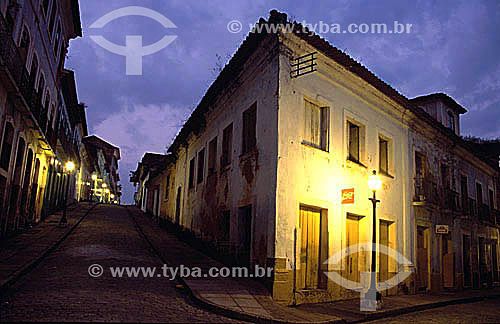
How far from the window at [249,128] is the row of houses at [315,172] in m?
0.03

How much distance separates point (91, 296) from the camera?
6758 millimetres

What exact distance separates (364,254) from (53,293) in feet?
26.2

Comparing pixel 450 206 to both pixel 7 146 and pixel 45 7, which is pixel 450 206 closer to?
pixel 7 146

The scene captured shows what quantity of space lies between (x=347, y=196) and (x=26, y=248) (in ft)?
30.0

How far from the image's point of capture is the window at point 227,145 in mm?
12180

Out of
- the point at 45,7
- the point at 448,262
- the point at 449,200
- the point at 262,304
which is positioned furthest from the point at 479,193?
the point at 45,7

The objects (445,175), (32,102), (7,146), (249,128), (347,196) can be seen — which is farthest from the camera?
(445,175)

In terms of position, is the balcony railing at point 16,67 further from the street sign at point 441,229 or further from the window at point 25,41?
the street sign at point 441,229

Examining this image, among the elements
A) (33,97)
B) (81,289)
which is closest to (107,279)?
(81,289)

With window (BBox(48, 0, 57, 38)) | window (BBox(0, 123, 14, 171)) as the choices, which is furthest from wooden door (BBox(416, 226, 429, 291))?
window (BBox(48, 0, 57, 38))

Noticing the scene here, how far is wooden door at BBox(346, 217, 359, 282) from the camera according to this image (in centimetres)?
1048

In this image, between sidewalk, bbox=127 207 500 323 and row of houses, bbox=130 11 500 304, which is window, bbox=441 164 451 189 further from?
sidewalk, bbox=127 207 500 323

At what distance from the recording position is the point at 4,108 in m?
10.5

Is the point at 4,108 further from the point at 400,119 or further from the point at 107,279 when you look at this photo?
the point at 400,119
